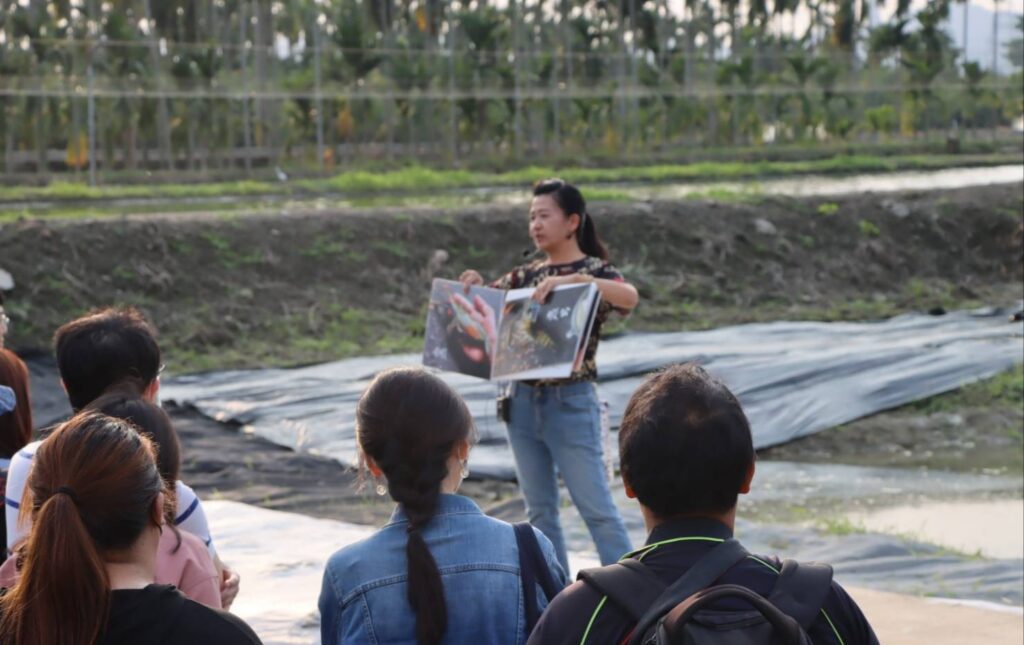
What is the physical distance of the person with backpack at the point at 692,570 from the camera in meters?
1.98

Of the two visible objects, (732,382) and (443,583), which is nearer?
(443,583)

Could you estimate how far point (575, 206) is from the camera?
5.15 m

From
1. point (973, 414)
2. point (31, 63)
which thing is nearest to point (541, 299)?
point (973, 414)

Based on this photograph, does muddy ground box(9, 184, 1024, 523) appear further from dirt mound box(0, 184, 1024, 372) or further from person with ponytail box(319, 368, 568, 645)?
person with ponytail box(319, 368, 568, 645)

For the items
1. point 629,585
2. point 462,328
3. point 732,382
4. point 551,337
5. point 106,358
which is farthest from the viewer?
point 732,382

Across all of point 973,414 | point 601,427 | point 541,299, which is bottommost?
point 973,414

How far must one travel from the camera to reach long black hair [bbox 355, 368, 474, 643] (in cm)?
258

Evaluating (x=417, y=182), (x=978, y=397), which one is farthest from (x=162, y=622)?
(x=417, y=182)

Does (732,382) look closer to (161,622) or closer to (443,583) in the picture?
(443,583)

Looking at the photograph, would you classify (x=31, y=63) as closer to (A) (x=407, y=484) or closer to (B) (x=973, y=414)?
(B) (x=973, y=414)

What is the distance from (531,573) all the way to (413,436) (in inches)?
13.1

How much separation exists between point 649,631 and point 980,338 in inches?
397

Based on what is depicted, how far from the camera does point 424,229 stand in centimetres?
1484

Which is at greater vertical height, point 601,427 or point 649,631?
point 649,631
